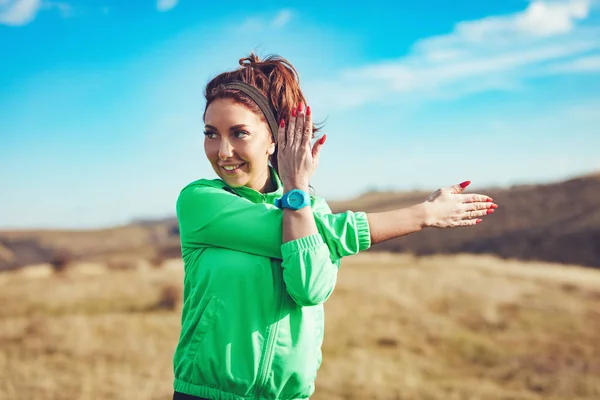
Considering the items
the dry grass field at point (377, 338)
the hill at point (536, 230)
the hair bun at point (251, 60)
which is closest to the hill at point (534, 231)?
the hill at point (536, 230)

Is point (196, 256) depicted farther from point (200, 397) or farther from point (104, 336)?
point (104, 336)

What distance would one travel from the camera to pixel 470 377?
33.3 ft

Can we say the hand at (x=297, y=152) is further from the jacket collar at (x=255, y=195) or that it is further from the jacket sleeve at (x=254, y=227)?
the jacket collar at (x=255, y=195)

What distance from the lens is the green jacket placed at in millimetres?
2322

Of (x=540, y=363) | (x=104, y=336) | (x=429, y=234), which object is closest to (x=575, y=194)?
(x=429, y=234)

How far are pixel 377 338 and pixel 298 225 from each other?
394 inches

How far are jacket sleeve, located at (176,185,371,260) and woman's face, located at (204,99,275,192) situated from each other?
135 millimetres

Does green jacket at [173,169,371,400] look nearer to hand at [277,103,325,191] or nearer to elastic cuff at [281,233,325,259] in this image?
elastic cuff at [281,233,325,259]

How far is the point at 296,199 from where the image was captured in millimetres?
2338

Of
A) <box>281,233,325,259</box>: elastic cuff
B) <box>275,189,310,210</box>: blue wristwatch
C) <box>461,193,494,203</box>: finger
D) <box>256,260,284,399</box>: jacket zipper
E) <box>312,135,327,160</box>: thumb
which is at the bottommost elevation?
<box>256,260,284,399</box>: jacket zipper

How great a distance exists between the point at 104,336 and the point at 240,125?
1002 cm

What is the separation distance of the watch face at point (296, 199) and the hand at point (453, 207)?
0.58 m

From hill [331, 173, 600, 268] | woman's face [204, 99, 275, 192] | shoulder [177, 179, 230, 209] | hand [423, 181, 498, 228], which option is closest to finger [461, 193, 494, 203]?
hand [423, 181, 498, 228]

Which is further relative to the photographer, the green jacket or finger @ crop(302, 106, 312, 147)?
finger @ crop(302, 106, 312, 147)
